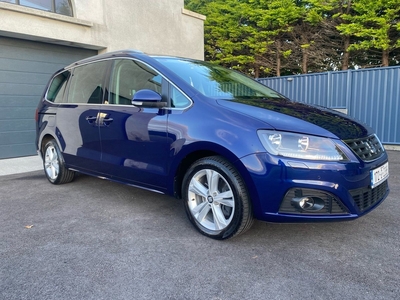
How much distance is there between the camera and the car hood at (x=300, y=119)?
2.38 meters

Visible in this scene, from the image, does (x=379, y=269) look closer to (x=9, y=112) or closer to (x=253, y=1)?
(x=9, y=112)

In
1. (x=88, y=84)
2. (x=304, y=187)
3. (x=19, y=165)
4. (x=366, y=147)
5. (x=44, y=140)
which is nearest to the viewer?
(x=304, y=187)

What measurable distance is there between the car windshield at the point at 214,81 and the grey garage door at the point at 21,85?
4.92 meters

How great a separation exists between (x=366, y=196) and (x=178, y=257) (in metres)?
1.50

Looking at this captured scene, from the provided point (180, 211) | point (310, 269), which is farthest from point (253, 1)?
A: point (310, 269)

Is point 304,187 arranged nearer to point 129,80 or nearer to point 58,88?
point 129,80

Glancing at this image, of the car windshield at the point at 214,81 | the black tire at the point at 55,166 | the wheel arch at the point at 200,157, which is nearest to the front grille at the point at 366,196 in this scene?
the wheel arch at the point at 200,157

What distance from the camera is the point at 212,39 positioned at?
1786cm

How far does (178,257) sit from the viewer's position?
8.00ft

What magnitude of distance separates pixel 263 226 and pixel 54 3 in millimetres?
6939

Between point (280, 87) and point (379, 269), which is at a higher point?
point (280, 87)

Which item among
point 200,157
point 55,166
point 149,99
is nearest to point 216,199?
point 200,157

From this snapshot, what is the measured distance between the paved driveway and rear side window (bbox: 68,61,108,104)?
1289 mm

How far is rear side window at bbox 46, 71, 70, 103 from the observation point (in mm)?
4414
